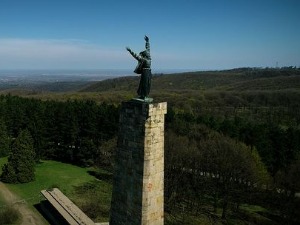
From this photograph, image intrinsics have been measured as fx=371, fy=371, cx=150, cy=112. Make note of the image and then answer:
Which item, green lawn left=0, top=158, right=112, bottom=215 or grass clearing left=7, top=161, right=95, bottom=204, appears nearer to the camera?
green lawn left=0, top=158, right=112, bottom=215

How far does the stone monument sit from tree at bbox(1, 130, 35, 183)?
92.8 ft

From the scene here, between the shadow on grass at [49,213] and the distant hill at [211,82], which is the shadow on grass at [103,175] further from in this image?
the distant hill at [211,82]

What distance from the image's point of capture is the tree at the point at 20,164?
37344mm

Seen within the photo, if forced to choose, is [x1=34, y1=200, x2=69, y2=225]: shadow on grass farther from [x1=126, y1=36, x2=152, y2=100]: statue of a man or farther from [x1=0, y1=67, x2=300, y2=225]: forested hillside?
[x1=126, y1=36, x2=152, y2=100]: statue of a man

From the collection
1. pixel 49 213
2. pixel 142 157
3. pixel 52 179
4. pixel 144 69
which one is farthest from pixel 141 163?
pixel 52 179

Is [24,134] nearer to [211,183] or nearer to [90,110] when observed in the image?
[90,110]

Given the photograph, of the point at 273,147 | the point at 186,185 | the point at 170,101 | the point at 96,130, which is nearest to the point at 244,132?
the point at 273,147

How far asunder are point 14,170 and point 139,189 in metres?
29.9

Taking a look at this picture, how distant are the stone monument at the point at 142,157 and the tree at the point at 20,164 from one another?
92.8ft

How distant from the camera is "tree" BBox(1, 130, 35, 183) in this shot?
37.3 meters

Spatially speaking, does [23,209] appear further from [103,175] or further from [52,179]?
[103,175]

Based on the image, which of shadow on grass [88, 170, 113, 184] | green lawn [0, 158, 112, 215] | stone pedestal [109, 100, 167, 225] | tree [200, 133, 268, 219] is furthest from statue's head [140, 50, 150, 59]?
shadow on grass [88, 170, 113, 184]

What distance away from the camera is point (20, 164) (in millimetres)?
37688

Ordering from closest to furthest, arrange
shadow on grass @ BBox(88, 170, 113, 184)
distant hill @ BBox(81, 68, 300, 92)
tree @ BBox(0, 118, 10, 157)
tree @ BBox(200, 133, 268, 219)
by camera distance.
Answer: tree @ BBox(200, 133, 268, 219)
shadow on grass @ BBox(88, 170, 113, 184)
tree @ BBox(0, 118, 10, 157)
distant hill @ BBox(81, 68, 300, 92)
